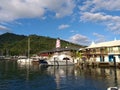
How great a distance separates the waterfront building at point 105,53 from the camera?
8631 cm

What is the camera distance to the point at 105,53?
9031cm

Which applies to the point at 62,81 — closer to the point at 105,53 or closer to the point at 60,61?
the point at 105,53

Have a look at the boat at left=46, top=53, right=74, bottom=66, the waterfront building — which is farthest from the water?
the boat at left=46, top=53, right=74, bottom=66

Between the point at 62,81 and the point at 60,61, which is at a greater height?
the point at 60,61

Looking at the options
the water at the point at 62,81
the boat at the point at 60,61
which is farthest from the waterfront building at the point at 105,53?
the water at the point at 62,81

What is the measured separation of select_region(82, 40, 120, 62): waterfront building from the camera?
283 feet

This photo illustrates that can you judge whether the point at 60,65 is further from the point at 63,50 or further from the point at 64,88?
the point at 64,88

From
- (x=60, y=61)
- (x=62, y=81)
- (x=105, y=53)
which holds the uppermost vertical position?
(x=105, y=53)

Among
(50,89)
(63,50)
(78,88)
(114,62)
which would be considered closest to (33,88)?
(50,89)

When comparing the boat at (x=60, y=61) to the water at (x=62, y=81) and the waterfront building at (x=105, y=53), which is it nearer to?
the waterfront building at (x=105, y=53)

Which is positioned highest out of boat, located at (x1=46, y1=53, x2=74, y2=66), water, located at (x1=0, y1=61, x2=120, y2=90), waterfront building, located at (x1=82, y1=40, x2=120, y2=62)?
waterfront building, located at (x1=82, y1=40, x2=120, y2=62)

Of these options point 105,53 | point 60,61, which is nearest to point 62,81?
point 105,53

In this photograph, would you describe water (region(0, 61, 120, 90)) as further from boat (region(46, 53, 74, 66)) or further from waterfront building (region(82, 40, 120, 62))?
boat (region(46, 53, 74, 66))

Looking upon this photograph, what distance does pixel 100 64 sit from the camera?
87750 mm
